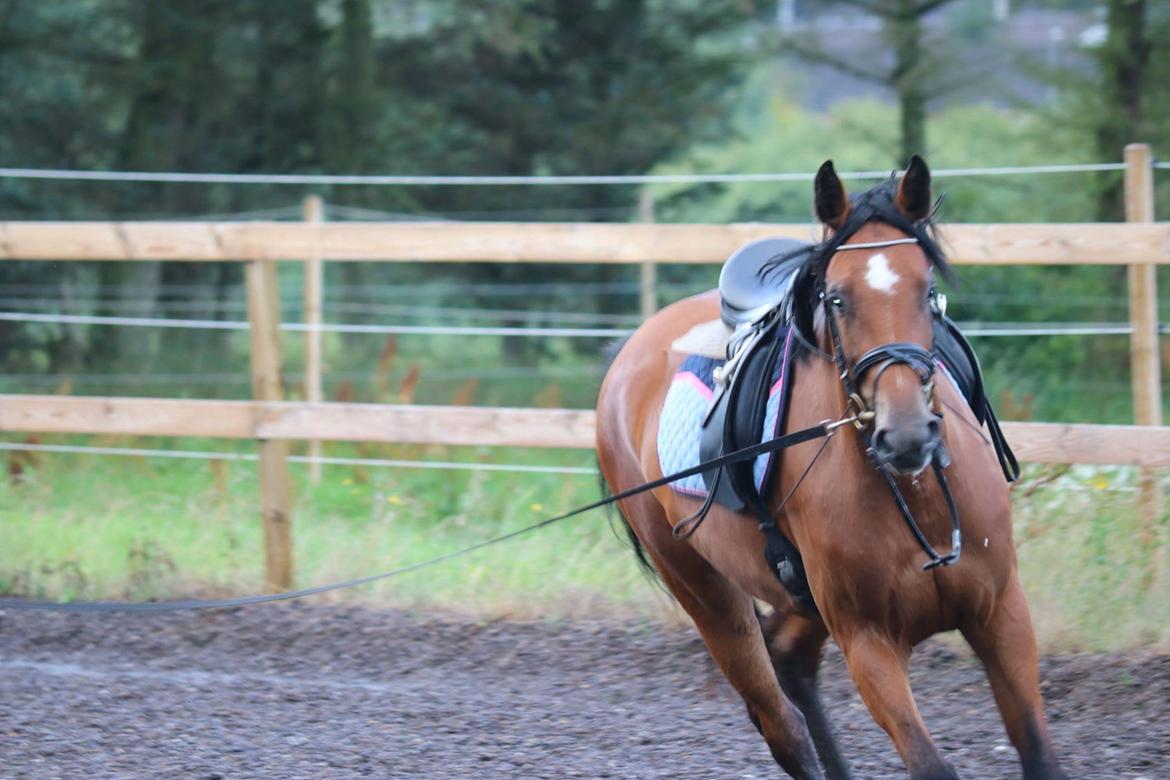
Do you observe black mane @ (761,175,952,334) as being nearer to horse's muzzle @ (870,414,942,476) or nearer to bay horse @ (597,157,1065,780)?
bay horse @ (597,157,1065,780)

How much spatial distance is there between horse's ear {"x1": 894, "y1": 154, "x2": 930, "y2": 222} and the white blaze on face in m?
0.21

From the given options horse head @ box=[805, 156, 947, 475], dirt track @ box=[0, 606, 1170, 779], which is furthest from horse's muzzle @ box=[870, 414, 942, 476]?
dirt track @ box=[0, 606, 1170, 779]

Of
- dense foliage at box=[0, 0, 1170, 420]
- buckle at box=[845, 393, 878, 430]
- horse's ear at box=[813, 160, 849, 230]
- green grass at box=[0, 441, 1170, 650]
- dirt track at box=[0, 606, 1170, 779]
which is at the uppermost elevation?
dense foliage at box=[0, 0, 1170, 420]

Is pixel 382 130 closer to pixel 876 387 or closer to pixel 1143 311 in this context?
pixel 1143 311

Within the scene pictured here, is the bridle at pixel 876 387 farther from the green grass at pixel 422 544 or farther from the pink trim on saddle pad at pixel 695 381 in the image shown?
the green grass at pixel 422 544

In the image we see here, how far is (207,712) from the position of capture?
510 cm

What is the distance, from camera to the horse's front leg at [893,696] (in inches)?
117

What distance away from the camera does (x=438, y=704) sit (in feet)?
17.1

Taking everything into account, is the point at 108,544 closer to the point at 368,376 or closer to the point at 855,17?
the point at 368,376

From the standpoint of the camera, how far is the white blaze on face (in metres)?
2.97

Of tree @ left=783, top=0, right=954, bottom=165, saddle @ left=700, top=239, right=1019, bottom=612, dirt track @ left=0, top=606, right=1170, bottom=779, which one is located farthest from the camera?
tree @ left=783, top=0, right=954, bottom=165

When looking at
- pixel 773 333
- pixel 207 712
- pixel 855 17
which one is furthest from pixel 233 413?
pixel 855 17

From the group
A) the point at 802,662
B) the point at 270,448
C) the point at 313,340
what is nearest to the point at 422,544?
the point at 270,448

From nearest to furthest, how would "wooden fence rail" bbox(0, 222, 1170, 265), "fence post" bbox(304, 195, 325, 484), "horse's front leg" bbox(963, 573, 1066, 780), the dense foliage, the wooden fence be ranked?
"horse's front leg" bbox(963, 573, 1066, 780)
the wooden fence
"wooden fence rail" bbox(0, 222, 1170, 265)
"fence post" bbox(304, 195, 325, 484)
the dense foliage
